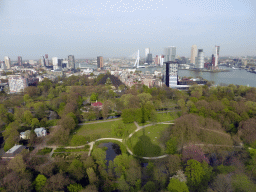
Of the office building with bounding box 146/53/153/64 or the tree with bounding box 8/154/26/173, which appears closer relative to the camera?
the tree with bounding box 8/154/26/173

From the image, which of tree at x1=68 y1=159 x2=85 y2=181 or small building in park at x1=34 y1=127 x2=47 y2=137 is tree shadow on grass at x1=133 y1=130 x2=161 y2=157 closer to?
tree at x1=68 y1=159 x2=85 y2=181

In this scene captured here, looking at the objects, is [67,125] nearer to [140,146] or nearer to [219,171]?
[140,146]

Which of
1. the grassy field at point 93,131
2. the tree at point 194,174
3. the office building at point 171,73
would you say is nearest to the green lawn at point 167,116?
the grassy field at point 93,131

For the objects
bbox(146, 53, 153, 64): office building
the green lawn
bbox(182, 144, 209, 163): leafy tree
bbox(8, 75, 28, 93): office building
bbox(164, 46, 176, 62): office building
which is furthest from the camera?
bbox(146, 53, 153, 64): office building

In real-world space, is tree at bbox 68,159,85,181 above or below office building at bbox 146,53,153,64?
below

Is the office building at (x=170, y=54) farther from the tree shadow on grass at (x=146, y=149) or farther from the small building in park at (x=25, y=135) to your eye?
the small building in park at (x=25, y=135)

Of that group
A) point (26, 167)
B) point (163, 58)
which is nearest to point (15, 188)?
point (26, 167)

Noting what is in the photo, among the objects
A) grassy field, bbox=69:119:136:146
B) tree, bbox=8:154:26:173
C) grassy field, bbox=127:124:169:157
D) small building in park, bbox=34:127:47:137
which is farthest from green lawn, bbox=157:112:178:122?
tree, bbox=8:154:26:173
